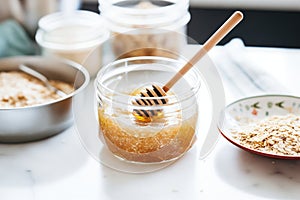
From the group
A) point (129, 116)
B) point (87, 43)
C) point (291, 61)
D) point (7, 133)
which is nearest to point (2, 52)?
point (87, 43)

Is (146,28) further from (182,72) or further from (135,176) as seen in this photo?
(135,176)

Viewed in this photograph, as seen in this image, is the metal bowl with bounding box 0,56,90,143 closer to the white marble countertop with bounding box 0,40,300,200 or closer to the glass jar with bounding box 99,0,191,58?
the white marble countertop with bounding box 0,40,300,200

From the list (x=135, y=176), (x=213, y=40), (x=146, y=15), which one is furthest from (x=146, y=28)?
(x=135, y=176)

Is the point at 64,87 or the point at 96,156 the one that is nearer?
the point at 96,156

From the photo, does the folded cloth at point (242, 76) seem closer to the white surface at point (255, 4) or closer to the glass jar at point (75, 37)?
the white surface at point (255, 4)

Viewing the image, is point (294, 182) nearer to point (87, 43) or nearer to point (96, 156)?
→ point (96, 156)

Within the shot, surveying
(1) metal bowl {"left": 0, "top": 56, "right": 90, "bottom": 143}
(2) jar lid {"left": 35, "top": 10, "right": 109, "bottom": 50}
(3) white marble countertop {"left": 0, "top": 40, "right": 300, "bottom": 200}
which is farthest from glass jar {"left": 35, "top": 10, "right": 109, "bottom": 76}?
(3) white marble countertop {"left": 0, "top": 40, "right": 300, "bottom": 200}

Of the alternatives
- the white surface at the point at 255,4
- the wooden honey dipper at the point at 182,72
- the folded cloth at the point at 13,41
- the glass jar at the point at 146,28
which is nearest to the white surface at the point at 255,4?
the white surface at the point at 255,4
